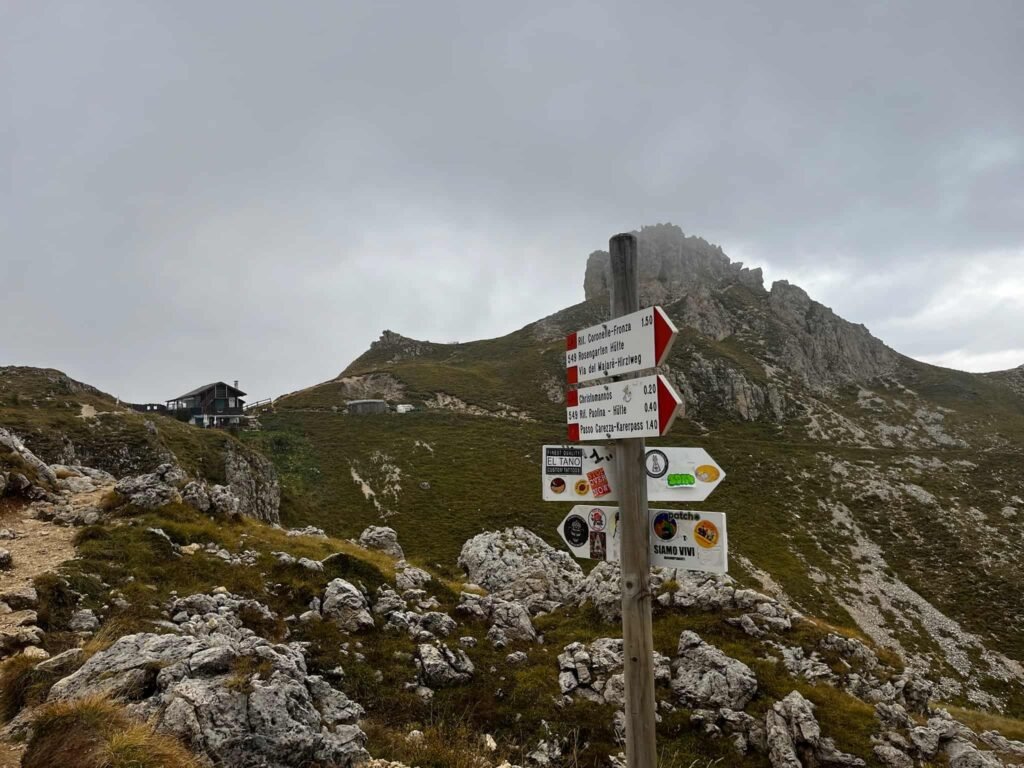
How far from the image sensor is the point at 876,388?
119 meters

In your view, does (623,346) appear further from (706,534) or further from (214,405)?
(214,405)

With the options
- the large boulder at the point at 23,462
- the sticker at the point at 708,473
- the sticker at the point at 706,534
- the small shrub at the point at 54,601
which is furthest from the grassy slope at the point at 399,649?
the sticker at the point at 708,473

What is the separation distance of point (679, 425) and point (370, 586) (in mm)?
75481

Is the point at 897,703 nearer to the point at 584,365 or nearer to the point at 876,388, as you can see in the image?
the point at 584,365

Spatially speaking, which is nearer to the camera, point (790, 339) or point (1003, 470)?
point (1003, 470)

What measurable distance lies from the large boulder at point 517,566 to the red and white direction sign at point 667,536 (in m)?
17.3

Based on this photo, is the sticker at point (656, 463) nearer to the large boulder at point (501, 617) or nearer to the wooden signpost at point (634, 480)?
the wooden signpost at point (634, 480)

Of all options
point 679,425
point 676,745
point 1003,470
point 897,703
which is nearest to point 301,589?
point 676,745

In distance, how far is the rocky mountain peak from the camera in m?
159

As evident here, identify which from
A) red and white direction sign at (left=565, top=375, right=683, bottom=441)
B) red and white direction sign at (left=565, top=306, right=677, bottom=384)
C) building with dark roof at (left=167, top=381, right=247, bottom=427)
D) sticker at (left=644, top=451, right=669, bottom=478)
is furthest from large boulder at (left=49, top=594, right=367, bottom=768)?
building with dark roof at (left=167, top=381, right=247, bottom=427)

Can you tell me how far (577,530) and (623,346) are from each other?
177 centimetres

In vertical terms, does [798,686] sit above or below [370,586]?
below

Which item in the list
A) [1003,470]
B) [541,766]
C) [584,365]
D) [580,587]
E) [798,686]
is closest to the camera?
[584,365]

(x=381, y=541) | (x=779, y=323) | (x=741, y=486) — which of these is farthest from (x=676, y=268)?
(x=381, y=541)
